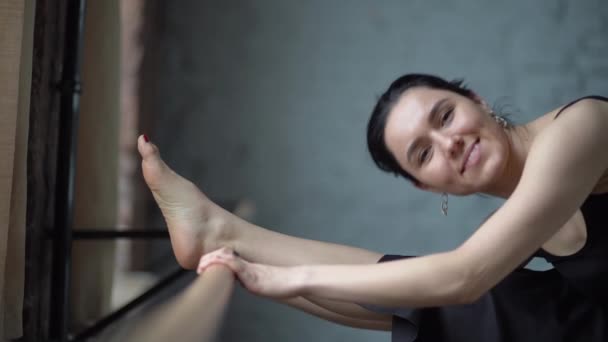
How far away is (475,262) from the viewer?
42.4 inches

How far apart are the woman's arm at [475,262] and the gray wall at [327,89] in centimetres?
157

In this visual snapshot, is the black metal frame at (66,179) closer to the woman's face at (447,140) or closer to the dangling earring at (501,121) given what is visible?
the woman's face at (447,140)

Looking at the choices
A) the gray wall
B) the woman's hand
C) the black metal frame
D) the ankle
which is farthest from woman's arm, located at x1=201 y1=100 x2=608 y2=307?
the gray wall

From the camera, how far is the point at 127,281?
2627 mm

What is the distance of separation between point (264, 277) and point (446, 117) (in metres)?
0.46

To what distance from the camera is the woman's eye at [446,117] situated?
4.47 ft

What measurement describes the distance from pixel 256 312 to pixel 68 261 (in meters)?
1.16

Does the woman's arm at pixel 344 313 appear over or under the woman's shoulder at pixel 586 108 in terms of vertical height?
under

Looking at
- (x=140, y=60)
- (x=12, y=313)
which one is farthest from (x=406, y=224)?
(x=12, y=313)

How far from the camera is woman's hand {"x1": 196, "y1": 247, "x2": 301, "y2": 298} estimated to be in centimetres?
112

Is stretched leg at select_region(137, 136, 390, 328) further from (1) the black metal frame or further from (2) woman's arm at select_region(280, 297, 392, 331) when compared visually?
(1) the black metal frame

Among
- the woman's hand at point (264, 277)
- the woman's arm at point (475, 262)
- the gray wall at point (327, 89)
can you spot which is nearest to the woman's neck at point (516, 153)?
the woman's arm at point (475, 262)

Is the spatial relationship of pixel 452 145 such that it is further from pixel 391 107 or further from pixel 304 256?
pixel 304 256

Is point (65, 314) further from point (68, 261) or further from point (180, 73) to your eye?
point (180, 73)
